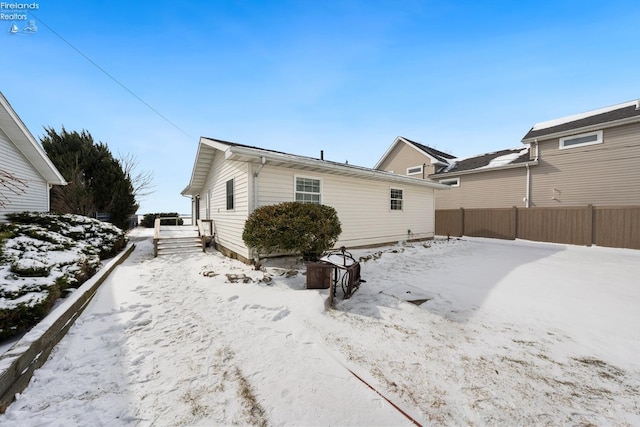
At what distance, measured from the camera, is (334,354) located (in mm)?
2686

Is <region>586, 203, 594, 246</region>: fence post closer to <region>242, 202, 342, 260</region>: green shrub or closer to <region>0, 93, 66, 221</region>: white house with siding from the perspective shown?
<region>242, 202, 342, 260</region>: green shrub

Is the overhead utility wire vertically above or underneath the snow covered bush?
above

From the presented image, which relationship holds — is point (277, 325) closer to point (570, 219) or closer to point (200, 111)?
point (200, 111)

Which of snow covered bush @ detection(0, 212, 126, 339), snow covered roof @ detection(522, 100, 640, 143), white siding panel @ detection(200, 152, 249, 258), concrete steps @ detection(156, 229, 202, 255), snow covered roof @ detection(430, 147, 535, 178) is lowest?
concrete steps @ detection(156, 229, 202, 255)

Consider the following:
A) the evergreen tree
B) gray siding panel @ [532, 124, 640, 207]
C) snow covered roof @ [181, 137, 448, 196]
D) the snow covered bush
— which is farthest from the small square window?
gray siding panel @ [532, 124, 640, 207]

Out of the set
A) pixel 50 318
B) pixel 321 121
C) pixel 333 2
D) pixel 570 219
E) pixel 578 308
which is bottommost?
pixel 578 308

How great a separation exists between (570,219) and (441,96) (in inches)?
320

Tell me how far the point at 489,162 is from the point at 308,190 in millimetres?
13994

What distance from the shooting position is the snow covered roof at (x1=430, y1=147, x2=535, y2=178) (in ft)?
46.9

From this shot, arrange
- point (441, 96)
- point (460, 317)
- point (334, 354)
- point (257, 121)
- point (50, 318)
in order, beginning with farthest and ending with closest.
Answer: point (257, 121), point (441, 96), point (460, 317), point (50, 318), point (334, 354)

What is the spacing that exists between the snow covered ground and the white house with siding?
22.5ft

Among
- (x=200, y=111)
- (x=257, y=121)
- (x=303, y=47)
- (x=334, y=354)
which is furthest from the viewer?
(x=257, y=121)

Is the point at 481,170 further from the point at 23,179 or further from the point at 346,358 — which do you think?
the point at 23,179

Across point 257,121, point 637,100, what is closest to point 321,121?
point 257,121
